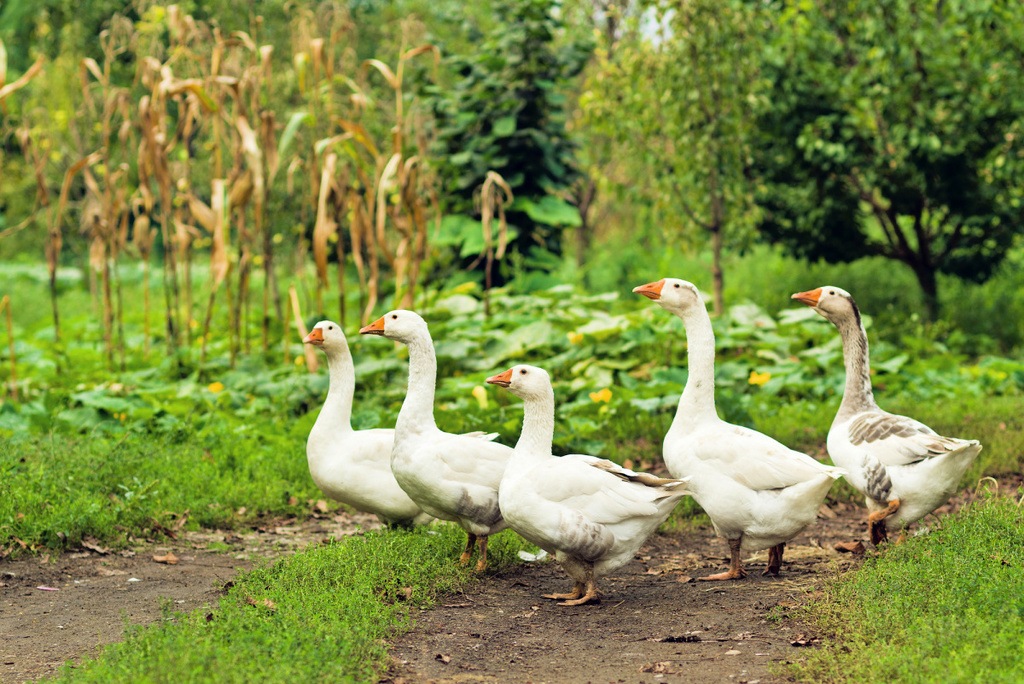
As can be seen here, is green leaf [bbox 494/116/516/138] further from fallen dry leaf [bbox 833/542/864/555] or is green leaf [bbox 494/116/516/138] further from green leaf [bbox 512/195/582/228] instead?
fallen dry leaf [bbox 833/542/864/555]

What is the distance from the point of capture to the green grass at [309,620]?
3738 millimetres

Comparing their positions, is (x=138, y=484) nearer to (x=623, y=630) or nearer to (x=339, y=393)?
(x=339, y=393)

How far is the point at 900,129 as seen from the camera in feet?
38.1

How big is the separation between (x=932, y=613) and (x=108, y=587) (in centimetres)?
396

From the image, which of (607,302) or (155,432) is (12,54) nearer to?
(607,302)

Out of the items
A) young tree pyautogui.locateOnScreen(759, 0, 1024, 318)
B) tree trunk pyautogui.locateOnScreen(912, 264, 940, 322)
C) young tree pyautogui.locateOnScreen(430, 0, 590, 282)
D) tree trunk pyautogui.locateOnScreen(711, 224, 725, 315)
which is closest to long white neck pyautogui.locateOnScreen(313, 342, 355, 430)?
young tree pyautogui.locateOnScreen(430, 0, 590, 282)

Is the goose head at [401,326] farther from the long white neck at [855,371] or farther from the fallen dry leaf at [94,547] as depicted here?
the long white neck at [855,371]

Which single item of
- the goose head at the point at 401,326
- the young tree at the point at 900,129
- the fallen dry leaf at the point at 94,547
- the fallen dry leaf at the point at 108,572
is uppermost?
the young tree at the point at 900,129

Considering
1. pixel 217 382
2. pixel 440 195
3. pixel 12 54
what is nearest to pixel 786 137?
pixel 440 195

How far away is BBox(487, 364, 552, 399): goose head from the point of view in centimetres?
518

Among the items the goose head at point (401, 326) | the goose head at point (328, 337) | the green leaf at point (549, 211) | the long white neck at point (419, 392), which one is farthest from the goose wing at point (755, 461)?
the green leaf at point (549, 211)

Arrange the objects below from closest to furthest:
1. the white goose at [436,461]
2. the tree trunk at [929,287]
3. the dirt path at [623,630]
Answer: the dirt path at [623,630] → the white goose at [436,461] → the tree trunk at [929,287]

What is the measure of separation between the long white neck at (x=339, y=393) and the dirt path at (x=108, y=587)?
0.76 meters

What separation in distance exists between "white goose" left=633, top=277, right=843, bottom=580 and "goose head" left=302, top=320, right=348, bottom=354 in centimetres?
178
